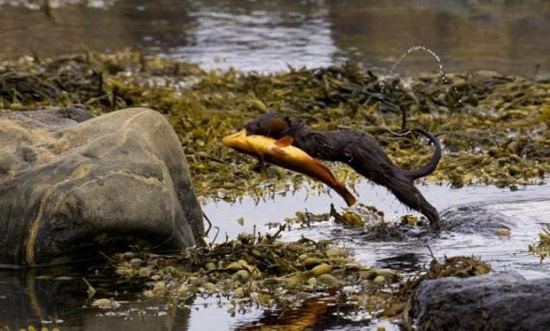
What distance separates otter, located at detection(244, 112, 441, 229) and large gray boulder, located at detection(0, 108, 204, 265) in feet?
2.54

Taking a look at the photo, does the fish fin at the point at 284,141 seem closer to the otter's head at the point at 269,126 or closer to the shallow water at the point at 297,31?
the otter's head at the point at 269,126

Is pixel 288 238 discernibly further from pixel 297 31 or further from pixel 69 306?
pixel 297 31

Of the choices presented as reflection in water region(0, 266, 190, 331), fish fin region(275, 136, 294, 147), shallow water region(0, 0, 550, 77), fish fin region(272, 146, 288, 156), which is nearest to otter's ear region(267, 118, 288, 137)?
fish fin region(275, 136, 294, 147)

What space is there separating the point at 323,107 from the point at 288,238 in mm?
4701

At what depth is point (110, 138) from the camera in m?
8.74

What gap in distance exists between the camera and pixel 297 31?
2142 cm

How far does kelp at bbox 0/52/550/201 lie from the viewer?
1138 centimetres

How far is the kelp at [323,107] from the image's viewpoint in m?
11.4

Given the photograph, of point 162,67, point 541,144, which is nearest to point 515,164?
point 541,144

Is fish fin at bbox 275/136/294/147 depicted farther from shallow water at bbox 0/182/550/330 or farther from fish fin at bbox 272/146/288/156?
shallow water at bbox 0/182/550/330

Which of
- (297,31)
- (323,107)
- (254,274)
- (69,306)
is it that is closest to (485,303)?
(254,274)

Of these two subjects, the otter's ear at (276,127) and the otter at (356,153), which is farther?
the otter at (356,153)

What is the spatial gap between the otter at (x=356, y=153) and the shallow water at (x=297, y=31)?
272 inches

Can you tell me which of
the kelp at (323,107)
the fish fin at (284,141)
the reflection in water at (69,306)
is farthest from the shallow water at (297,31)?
the reflection in water at (69,306)
